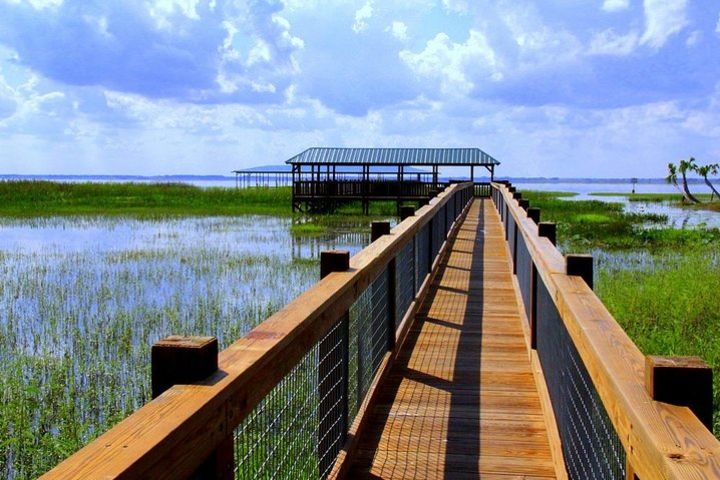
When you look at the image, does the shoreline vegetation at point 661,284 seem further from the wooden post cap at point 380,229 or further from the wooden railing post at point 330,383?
the wooden post cap at point 380,229

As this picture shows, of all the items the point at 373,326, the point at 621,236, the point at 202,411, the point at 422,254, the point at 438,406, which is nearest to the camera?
the point at 202,411

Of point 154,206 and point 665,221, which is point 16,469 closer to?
point 665,221

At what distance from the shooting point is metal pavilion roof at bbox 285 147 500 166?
133 ft

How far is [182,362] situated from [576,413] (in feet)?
7.44

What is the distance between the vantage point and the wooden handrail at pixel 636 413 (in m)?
1.40

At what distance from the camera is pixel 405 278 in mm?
6797

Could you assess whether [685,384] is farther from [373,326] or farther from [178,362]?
[373,326]

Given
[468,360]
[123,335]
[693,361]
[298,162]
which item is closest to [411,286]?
[468,360]

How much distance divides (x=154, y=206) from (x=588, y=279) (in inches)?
1720

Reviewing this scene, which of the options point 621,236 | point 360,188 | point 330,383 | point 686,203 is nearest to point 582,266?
point 330,383

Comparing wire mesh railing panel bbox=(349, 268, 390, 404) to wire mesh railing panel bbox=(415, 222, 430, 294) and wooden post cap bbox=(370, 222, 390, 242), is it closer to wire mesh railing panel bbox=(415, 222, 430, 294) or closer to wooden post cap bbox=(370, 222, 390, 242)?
wooden post cap bbox=(370, 222, 390, 242)

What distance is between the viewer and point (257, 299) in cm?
1304

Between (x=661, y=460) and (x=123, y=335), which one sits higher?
(x=661, y=460)

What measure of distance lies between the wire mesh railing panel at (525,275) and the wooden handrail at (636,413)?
10.0 feet
